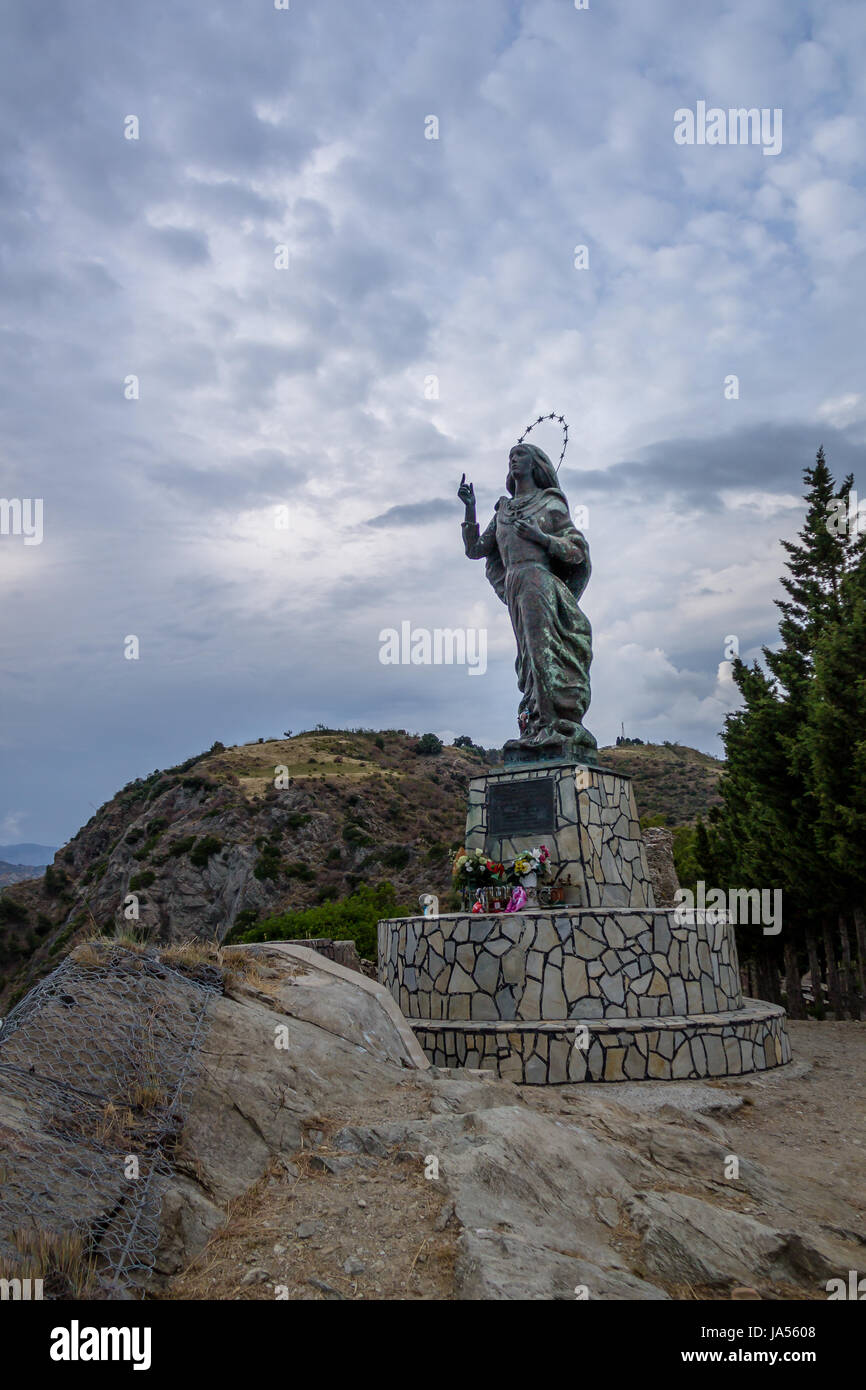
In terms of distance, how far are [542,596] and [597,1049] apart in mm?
5438

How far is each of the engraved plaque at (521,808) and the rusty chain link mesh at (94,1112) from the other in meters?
5.20

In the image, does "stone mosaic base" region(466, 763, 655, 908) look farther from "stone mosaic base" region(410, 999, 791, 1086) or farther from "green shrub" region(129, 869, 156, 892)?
"green shrub" region(129, 869, 156, 892)

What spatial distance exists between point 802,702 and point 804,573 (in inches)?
249

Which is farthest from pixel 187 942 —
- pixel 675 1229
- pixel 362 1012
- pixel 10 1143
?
pixel 675 1229

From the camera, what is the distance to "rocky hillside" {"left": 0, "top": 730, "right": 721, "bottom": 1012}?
38031 mm

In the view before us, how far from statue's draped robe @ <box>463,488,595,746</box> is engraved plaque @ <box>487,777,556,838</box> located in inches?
29.8

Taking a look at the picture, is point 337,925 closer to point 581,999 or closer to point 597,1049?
point 581,999

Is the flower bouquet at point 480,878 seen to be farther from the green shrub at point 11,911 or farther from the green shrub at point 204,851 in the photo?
the green shrub at point 11,911

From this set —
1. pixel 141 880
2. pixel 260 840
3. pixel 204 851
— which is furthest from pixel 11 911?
pixel 260 840

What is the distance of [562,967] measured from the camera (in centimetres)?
813

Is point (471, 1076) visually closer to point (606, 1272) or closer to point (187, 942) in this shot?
point (187, 942)

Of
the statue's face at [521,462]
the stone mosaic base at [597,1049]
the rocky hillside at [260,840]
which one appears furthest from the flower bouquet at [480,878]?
the rocky hillside at [260,840]

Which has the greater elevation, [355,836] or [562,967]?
[355,836]

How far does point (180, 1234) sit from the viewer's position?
324cm
